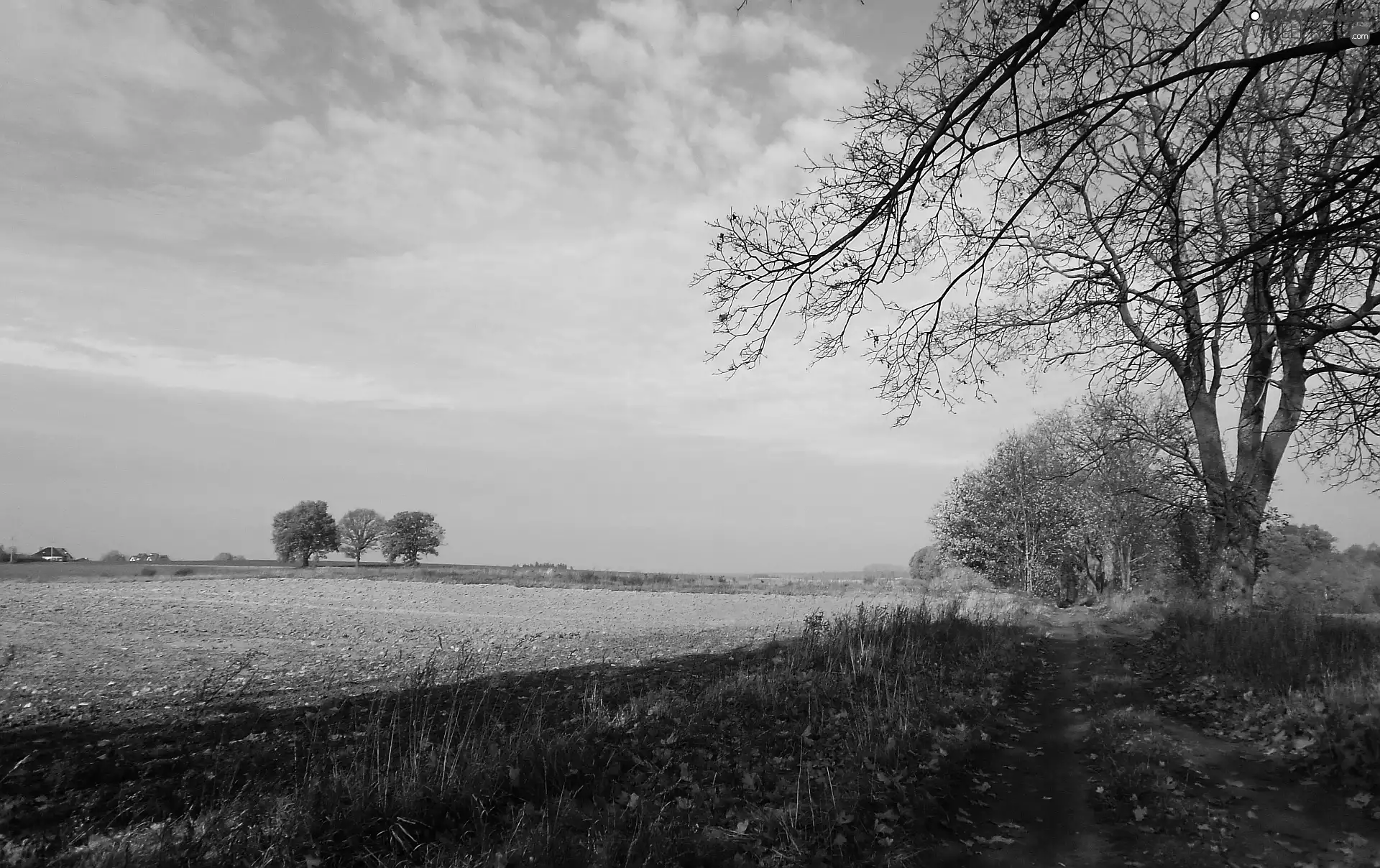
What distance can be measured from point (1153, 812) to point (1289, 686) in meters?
4.50

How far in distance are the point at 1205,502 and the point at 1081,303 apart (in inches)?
456

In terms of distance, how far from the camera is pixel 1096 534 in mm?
37875

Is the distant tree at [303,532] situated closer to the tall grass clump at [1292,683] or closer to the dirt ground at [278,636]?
the dirt ground at [278,636]

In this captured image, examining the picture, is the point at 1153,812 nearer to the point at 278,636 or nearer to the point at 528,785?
the point at 528,785

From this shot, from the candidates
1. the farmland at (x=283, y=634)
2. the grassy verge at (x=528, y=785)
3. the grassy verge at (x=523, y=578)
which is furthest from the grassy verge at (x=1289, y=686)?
the grassy verge at (x=523, y=578)

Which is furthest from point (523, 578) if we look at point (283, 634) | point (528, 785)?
point (528, 785)

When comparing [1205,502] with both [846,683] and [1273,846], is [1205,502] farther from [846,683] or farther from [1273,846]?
[1273,846]

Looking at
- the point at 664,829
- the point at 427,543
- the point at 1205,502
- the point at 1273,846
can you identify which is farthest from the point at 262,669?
the point at 427,543

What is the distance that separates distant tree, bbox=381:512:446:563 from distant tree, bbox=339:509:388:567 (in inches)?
41.0

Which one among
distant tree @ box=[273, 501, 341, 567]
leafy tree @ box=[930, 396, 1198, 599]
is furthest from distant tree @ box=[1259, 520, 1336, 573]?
distant tree @ box=[273, 501, 341, 567]

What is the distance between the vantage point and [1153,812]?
573 centimetres

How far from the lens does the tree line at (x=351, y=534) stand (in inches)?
3147

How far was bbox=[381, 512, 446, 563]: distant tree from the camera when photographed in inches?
3605

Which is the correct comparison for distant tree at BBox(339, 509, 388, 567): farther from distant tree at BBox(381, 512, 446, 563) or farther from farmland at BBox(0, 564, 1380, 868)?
farmland at BBox(0, 564, 1380, 868)
